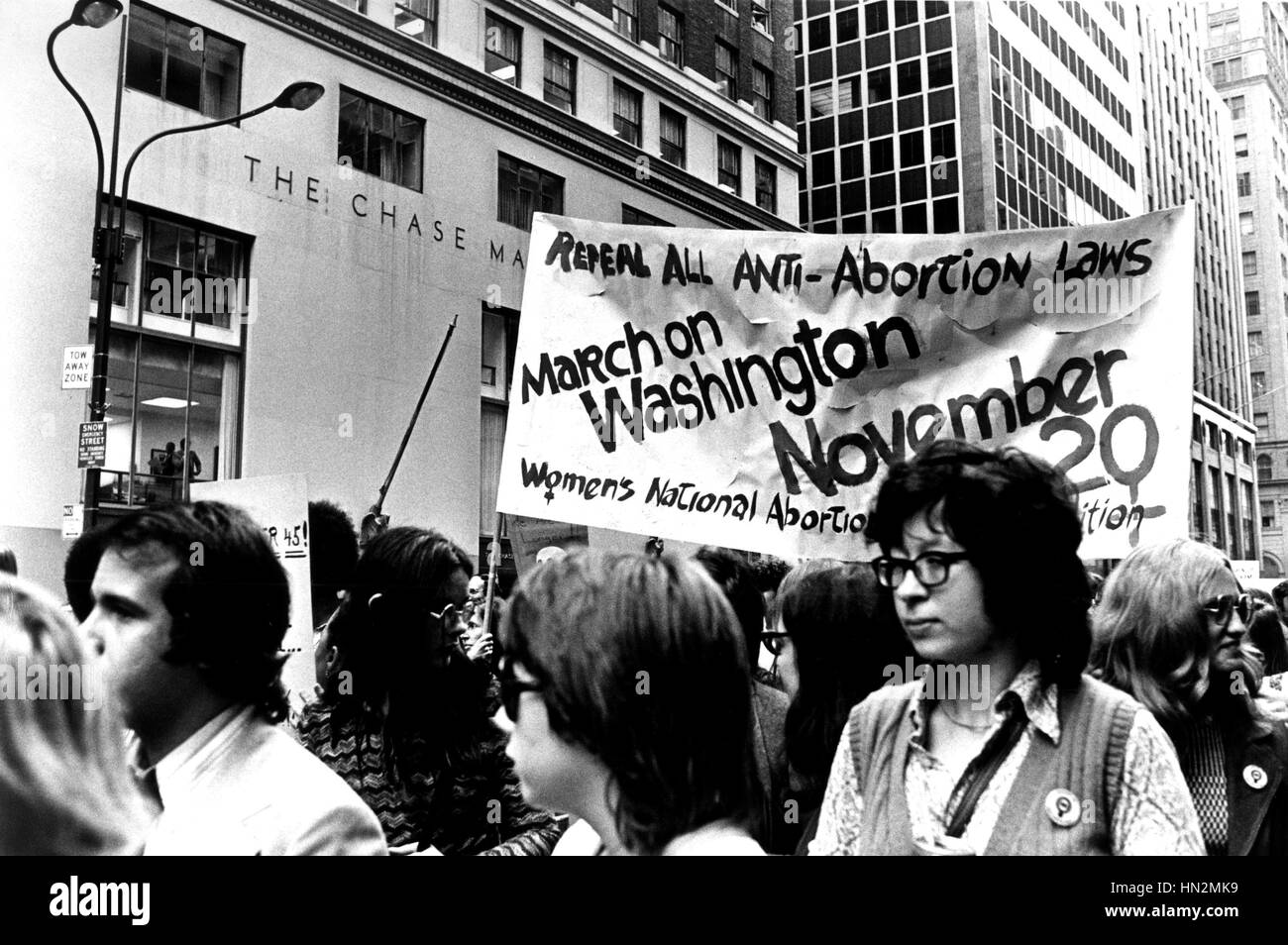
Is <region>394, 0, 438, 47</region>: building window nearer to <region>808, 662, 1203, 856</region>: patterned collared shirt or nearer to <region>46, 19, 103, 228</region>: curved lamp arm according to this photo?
<region>46, 19, 103, 228</region>: curved lamp arm

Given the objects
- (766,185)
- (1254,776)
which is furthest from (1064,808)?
(766,185)

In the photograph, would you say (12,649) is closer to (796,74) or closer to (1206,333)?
(796,74)

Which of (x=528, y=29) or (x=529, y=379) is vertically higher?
(x=528, y=29)

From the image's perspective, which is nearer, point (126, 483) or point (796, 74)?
point (126, 483)

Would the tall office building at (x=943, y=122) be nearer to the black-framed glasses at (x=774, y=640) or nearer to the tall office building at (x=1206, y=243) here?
the tall office building at (x=1206, y=243)

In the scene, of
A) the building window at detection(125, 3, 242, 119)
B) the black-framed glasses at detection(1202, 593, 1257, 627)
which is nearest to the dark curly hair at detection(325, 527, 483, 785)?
the building window at detection(125, 3, 242, 119)

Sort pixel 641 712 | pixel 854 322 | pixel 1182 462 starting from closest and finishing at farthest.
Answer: pixel 641 712 → pixel 1182 462 → pixel 854 322

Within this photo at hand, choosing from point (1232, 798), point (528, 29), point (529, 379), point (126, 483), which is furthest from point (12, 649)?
point (1232, 798)
